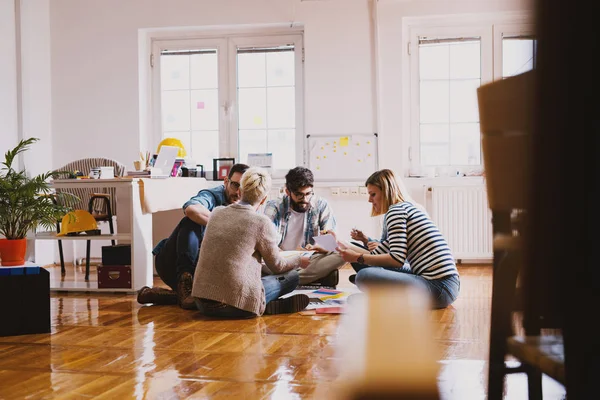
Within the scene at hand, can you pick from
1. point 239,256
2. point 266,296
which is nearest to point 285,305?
point 266,296

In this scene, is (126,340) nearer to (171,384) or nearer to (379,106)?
(171,384)

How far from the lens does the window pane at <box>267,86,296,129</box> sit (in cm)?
621

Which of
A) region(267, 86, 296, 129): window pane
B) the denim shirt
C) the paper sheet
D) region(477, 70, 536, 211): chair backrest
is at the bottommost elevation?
the paper sheet

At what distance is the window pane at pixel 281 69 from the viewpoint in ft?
20.4

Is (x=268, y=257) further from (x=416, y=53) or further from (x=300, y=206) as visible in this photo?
(x=416, y=53)

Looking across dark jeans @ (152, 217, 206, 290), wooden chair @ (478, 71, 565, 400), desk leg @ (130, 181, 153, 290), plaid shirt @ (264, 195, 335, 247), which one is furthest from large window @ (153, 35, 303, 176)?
wooden chair @ (478, 71, 565, 400)

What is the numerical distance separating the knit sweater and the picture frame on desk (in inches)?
105

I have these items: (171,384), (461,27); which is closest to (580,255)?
(171,384)

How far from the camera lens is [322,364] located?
2348mm

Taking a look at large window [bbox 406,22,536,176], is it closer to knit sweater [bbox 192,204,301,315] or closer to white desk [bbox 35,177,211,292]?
white desk [bbox 35,177,211,292]

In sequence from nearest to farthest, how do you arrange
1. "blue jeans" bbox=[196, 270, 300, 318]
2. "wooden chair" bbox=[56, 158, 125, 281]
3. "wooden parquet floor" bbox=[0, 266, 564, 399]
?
"wooden parquet floor" bbox=[0, 266, 564, 399] < "blue jeans" bbox=[196, 270, 300, 318] < "wooden chair" bbox=[56, 158, 125, 281]

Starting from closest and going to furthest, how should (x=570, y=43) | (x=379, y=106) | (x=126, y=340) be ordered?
(x=570, y=43) → (x=126, y=340) → (x=379, y=106)

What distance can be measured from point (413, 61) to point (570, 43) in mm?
5976

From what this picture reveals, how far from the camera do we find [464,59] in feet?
19.4
